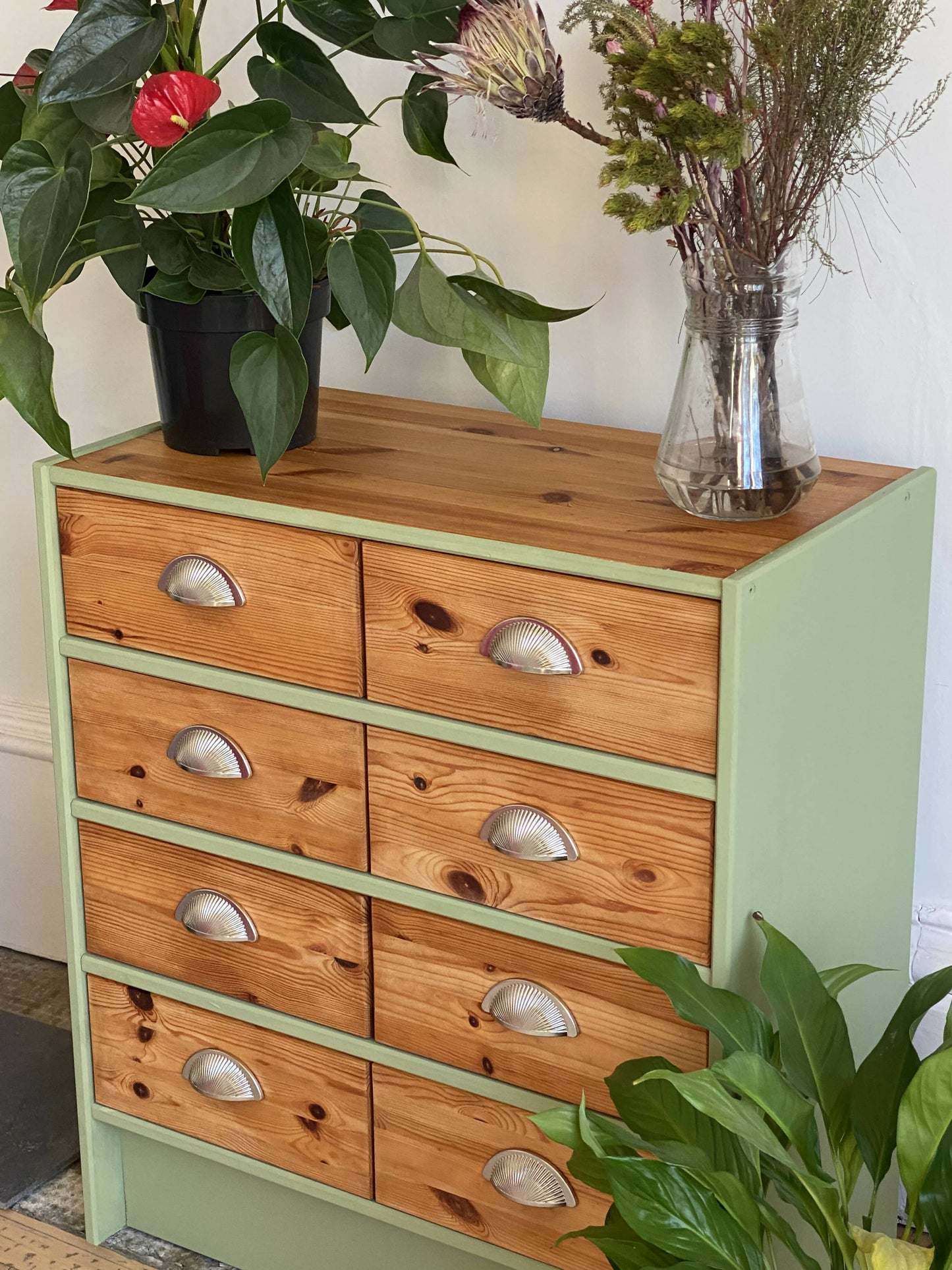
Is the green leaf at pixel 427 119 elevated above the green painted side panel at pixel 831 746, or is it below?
above

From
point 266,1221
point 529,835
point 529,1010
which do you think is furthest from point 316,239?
point 266,1221

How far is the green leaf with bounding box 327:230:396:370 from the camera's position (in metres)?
1.33

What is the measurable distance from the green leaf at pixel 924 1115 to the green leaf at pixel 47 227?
1.01m

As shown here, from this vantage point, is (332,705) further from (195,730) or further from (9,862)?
(9,862)

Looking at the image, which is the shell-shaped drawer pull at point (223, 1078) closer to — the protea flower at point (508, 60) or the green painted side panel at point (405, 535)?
the green painted side panel at point (405, 535)

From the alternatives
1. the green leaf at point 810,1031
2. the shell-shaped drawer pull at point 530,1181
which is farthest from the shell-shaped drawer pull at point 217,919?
the green leaf at point 810,1031

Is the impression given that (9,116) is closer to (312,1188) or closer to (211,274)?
(211,274)

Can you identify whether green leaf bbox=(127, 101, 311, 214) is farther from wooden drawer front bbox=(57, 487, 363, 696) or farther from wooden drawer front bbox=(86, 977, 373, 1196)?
wooden drawer front bbox=(86, 977, 373, 1196)

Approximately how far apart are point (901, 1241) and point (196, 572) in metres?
0.86

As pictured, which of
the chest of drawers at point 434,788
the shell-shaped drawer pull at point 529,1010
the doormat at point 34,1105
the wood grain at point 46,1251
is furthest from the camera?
the doormat at point 34,1105

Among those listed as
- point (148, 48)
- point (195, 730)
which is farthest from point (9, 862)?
point (148, 48)

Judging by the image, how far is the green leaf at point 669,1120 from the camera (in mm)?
1258

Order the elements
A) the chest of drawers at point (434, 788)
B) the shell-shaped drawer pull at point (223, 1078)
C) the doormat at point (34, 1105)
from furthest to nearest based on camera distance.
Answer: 1. the doormat at point (34, 1105)
2. the shell-shaped drawer pull at point (223, 1078)
3. the chest of drawers at point (434, 788)

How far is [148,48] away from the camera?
1.33 m
